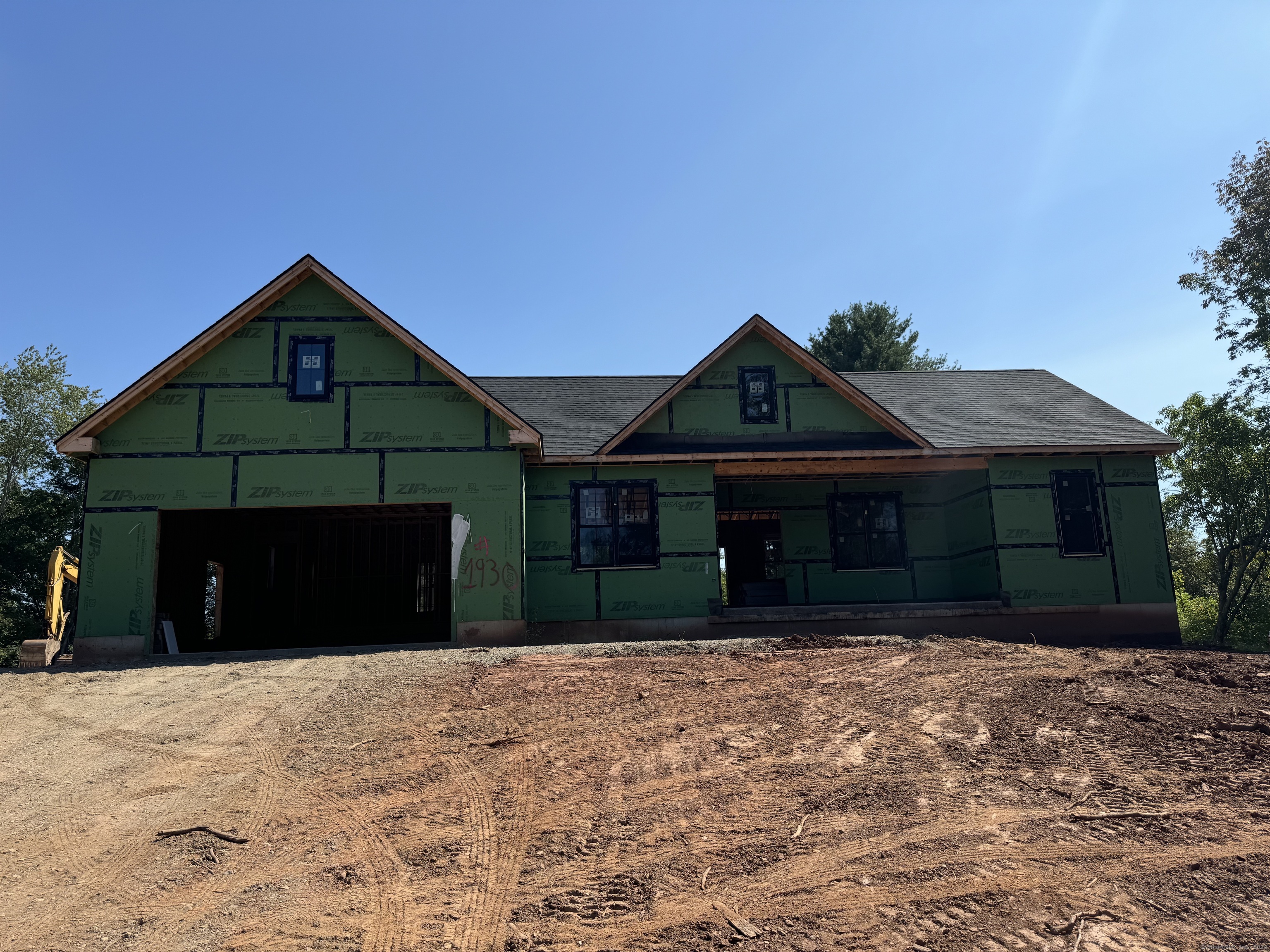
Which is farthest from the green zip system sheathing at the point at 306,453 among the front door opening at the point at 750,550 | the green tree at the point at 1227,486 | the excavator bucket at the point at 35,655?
the green tree at the point at 1227,486

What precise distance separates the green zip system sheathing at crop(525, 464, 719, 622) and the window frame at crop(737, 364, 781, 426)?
1.40 metres

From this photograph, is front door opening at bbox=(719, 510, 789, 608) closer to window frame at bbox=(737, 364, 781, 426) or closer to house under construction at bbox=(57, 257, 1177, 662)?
house under construction at bbox=(57, 257, 1177, 662)

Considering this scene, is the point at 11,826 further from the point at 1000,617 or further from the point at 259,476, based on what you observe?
the point at 1000,617

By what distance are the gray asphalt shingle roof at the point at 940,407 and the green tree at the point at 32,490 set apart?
972 inches

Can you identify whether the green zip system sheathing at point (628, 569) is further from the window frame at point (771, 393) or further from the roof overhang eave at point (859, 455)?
the window frame at point (771, 393)

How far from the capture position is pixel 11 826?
595cm

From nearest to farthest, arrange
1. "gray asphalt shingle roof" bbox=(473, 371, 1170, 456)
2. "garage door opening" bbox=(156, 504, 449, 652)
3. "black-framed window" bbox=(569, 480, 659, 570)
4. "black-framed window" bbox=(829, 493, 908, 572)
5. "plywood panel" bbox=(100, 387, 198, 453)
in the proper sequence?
"plywood panel" bbox=(100, 387, 198, 453)
"black-framed window" bbox=(569, 480, 659, 570)
"gray asphalt shingle roof" bbox=(473, 371, 1170, 456)
"black-framed window" bbox=(829, 493, 908, 572)
"garage door opening" bbox=(156, 504, 449, 652)

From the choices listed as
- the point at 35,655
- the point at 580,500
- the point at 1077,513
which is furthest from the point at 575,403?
the point at 35,655

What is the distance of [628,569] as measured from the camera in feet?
52.6

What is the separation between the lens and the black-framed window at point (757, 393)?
16859 mm

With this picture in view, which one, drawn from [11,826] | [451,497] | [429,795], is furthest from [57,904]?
[451,497]

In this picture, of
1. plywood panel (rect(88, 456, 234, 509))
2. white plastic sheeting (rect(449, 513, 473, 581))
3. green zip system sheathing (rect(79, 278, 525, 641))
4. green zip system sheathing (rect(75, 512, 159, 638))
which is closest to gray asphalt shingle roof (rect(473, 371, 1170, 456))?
green zip system sheathing (rect(79, 278, 525, 641))

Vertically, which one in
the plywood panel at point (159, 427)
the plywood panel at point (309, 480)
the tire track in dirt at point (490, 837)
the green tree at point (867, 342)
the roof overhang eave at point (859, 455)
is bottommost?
the tire track in dirt at point (490, 837)

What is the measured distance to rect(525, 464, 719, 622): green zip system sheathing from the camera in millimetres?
15867
